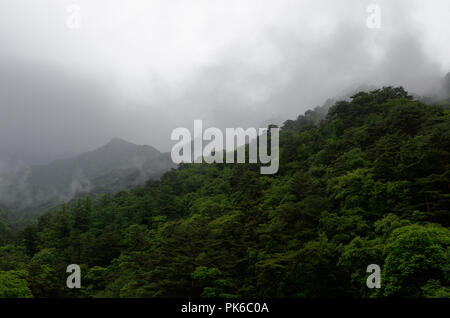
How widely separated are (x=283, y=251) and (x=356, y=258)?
6.19 metres

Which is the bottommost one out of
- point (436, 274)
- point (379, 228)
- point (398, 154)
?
point (436, 274)

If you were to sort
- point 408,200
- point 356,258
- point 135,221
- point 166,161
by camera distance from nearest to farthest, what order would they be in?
point 356,258 < point 408,200 < point 135,221 < point 166,161

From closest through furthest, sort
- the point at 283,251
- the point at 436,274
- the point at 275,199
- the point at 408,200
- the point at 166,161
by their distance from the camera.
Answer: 1. the point at 436,274
2. the point at 408,200
3. the point at 283,251
4. the point at 275,199
5. the point at 166,161

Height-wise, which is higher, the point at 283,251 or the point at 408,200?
the point at 408,200

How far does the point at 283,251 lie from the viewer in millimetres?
22375

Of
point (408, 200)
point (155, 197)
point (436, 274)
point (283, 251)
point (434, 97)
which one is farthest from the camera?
point (434, 97)

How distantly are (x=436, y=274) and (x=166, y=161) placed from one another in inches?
7402

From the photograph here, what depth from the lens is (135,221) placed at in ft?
159

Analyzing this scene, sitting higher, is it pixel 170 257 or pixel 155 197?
pixel 155 197

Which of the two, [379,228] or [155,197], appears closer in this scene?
[379,228]

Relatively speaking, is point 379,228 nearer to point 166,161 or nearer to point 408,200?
point 408,200

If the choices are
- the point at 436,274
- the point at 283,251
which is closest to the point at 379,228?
the point at 436,274

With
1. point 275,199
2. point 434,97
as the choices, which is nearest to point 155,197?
point 275,199
